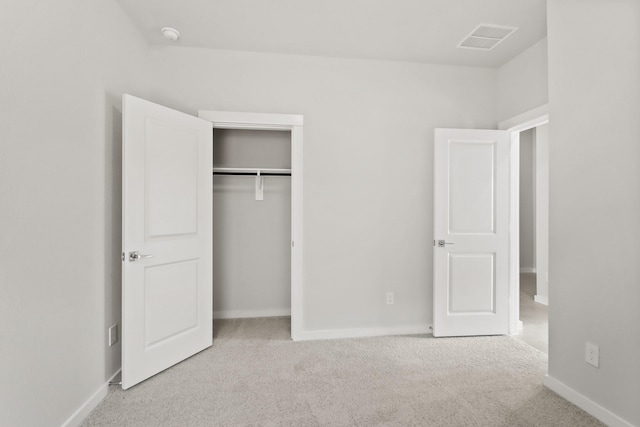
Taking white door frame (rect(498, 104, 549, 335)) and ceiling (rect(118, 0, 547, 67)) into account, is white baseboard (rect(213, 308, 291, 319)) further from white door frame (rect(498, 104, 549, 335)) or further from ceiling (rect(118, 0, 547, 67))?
ceiling (rect(118, 0, 547, 67))

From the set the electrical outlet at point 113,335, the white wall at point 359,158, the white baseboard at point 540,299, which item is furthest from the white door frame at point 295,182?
the white baseboard at point 540,299

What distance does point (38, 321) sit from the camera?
157cm

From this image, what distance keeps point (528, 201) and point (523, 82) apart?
4.06 meters

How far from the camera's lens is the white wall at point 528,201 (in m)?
6.27

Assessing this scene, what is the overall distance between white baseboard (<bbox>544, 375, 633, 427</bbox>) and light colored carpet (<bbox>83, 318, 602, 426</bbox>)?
0.04 meters

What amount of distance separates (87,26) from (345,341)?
3104 millimetres

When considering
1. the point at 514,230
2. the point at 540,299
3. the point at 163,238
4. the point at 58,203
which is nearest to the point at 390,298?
the point at 514,230

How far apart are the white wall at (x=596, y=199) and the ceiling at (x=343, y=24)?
52cm

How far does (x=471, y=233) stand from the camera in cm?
313

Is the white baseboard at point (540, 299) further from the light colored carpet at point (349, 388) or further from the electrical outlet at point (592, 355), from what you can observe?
the electrical outlet at point (592, 355)

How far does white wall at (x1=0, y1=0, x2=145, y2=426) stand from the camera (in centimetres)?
142

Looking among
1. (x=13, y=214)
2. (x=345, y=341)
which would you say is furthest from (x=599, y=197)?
(x=13, y=214)

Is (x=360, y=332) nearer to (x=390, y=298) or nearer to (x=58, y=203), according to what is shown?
(x=390, y=298)

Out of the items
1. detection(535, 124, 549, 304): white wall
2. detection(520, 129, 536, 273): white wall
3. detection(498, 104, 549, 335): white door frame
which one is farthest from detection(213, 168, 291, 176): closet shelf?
detection(520, 129, 536, 273): white wall
